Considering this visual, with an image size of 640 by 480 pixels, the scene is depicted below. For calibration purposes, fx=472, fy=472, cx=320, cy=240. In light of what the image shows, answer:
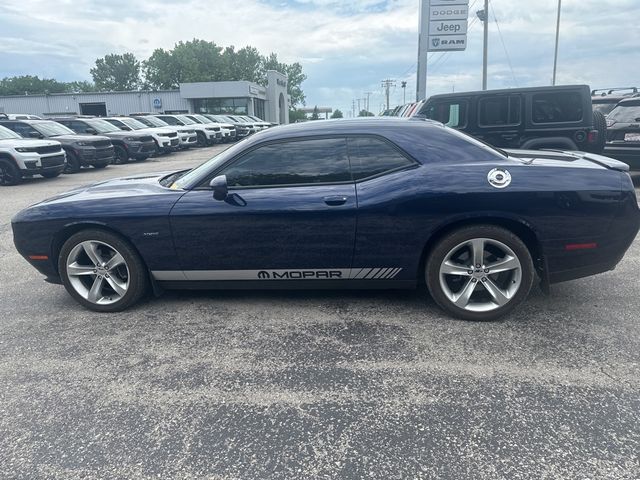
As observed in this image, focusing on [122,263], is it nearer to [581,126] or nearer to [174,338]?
[174,338]

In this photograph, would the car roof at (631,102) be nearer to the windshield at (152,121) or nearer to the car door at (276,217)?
the car door at (276,217)

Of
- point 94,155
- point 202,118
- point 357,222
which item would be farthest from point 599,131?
point 202,118

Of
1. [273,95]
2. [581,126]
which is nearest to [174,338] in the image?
[581,126]

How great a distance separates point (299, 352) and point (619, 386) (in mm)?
1946

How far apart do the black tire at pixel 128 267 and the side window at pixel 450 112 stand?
6.32 metres

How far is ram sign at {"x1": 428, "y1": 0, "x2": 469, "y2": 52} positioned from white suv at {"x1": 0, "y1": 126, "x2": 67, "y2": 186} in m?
19.4

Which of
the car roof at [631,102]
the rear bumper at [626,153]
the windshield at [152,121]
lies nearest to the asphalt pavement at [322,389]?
the rear bumper at [626,153]

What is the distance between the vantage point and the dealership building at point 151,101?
4741 centimetres

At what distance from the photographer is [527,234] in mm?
3553

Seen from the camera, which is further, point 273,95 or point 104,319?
point 273,95

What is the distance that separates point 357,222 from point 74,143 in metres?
13.7

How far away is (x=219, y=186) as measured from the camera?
356 centimetres

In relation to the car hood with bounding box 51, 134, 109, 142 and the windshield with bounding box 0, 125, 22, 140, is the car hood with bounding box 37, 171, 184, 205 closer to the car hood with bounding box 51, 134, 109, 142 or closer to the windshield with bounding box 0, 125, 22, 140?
the windshield with bounding box 0, 125, 22, 140

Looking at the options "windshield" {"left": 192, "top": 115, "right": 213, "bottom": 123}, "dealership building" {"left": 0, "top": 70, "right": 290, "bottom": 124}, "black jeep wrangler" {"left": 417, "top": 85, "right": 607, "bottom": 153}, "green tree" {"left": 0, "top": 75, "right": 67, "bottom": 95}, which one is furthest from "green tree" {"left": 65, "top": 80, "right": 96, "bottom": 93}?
"black jeep wrangler" {"left": 417, "top": 85, "right": 607, "bottom": 153}
